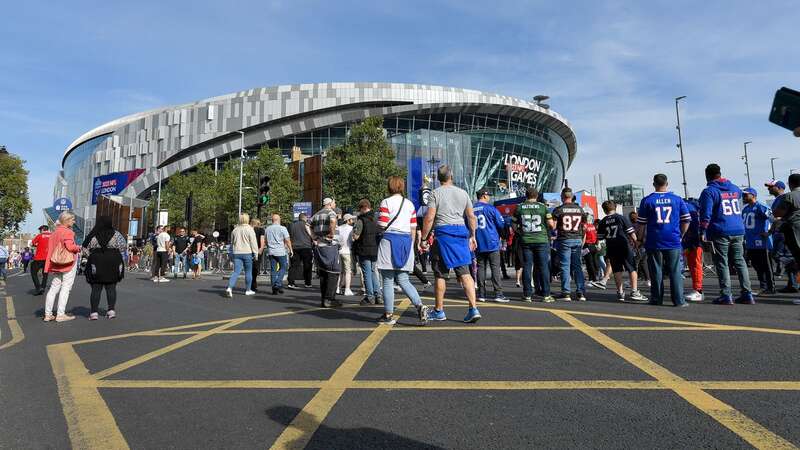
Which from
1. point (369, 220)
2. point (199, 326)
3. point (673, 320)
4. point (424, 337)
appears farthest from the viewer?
point (369, 220)

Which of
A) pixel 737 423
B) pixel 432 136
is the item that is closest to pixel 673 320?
pixel 737 423

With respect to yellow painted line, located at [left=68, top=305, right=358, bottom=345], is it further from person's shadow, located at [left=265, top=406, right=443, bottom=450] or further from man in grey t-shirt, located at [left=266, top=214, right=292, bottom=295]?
person's shadow, located at [left=265, top=406, right=443, bottom=450]

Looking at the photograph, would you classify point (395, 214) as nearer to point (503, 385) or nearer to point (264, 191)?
point (503, 385)

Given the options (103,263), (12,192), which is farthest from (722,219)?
(12,192)

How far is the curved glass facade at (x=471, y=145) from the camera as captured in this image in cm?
5466

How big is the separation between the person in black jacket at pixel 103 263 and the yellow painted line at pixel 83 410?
2837 mm

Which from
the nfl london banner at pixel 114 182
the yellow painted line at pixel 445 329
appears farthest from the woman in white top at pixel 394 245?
the nfl london banner at pixel 114 182

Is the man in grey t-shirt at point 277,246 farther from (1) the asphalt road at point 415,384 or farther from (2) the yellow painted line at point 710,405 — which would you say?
(2) the yellow painted line at point 710,405

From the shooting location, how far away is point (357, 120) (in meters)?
61.2

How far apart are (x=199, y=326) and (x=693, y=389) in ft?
17.0

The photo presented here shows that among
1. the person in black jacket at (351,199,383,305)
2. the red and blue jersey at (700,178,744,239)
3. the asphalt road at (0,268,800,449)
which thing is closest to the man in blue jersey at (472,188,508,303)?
the person in black jacket at (351,199,383,305)

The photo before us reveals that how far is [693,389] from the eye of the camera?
280 centimetres

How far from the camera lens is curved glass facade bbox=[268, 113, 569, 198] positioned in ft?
179

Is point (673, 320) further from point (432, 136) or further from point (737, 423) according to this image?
point (432, 136)
